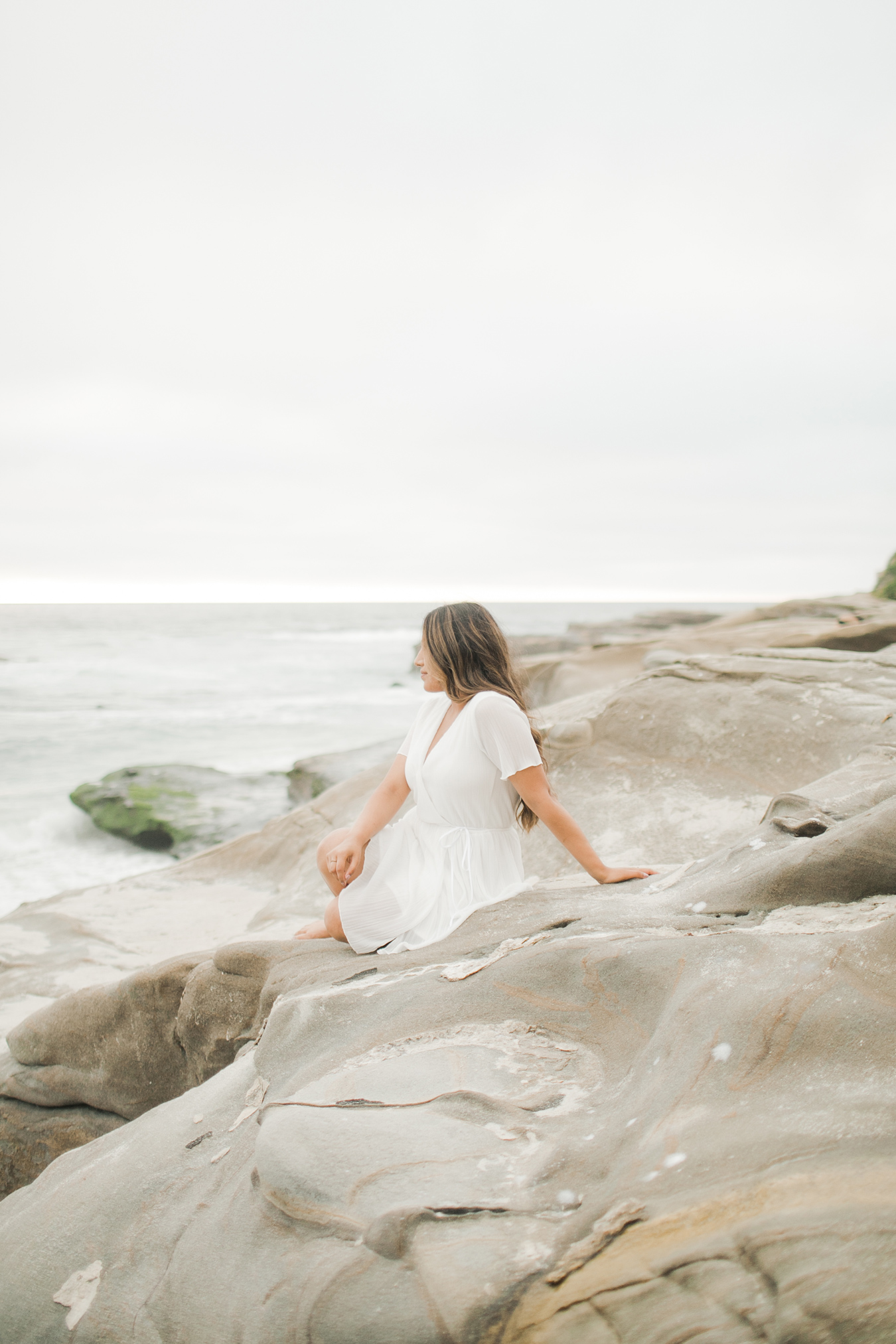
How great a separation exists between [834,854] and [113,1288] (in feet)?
6.79

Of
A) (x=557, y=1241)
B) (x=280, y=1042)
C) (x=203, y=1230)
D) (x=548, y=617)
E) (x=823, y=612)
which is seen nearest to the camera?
(x=557, y=1241)

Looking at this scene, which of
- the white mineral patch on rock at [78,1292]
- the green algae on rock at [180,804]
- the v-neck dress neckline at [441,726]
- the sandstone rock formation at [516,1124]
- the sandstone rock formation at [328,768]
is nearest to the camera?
the sandstone rock formation at [516,1124]

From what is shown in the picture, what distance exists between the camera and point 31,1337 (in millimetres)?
1979

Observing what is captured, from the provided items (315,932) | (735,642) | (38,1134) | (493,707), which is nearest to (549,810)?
(493,707)

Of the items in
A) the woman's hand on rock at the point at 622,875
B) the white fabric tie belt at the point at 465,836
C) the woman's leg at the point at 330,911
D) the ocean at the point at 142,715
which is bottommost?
the ocean at the point at 142,715

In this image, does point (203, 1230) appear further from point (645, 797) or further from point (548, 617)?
point (548, 617)

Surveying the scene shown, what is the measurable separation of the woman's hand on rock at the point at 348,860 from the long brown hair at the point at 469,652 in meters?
0.65

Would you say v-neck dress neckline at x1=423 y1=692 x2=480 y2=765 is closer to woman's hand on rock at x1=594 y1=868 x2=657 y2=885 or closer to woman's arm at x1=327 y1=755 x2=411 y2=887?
woman's arm at x1=327 y1=755 x2=411 y2=887

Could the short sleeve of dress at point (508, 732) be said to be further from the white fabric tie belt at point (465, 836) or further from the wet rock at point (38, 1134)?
the wet rock at point (38, 1134)

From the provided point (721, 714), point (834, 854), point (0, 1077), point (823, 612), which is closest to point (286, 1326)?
point (834, 854)

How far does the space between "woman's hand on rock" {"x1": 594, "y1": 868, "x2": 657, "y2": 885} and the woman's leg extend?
0.95 metres

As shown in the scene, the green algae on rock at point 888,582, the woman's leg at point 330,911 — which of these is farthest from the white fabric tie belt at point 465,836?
the green algae on rock at point 888,582

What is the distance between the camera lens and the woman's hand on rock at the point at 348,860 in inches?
121

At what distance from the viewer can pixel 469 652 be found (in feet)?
9.80
